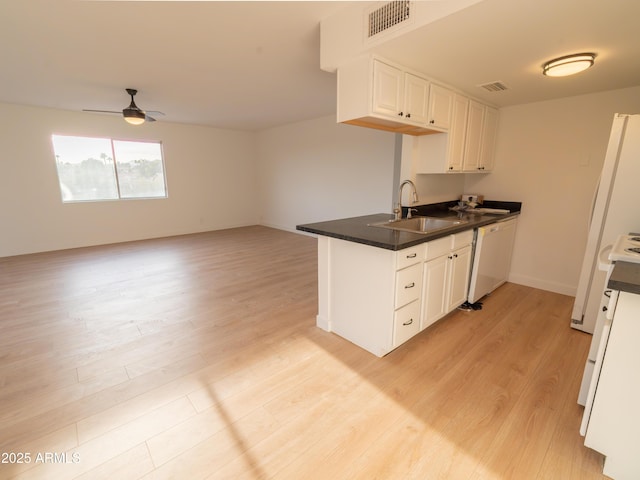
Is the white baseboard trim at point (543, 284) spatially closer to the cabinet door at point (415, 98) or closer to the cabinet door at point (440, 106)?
the cabinet door at point (440, 106)

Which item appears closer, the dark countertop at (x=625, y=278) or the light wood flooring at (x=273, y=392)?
the dark countertop at (x=625, y=278)

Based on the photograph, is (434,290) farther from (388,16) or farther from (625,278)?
(388,16)

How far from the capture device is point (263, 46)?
2.41 meters

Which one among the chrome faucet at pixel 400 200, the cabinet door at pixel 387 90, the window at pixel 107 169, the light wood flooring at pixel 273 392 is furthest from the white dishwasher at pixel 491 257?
the window at pixel 107 169

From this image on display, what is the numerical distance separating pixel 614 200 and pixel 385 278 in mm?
1898

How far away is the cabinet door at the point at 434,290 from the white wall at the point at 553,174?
1.78 m

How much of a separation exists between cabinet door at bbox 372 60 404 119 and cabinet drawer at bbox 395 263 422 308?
3.81 feet

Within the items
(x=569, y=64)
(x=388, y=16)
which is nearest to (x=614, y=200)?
(x=569, y=64)

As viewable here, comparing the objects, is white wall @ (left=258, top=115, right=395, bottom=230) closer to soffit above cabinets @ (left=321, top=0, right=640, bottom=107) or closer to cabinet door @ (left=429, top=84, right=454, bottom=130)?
cabinet door @ (left=429, top=84, right=454, bottom=130)

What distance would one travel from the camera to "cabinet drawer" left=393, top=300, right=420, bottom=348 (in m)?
2.09

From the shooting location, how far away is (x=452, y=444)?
1.46 metres

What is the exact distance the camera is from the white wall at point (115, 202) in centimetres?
472

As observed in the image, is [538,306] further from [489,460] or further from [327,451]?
[327,451]

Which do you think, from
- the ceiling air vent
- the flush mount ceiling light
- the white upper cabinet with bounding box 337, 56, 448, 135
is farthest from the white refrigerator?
the ceiling air vent
